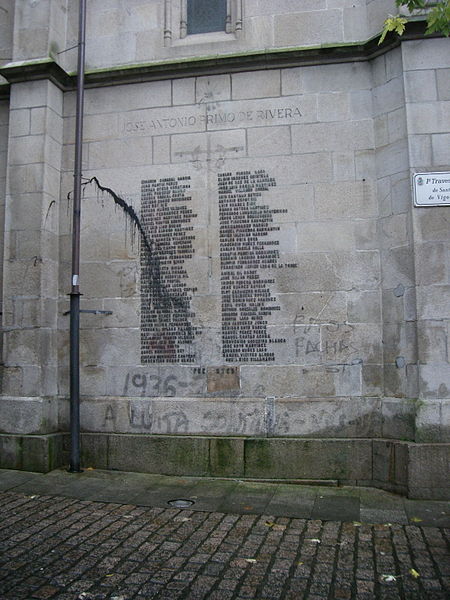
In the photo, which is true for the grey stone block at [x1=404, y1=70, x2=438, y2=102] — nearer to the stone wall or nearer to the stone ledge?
the stone wall

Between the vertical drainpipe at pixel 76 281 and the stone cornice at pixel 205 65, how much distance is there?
41cm

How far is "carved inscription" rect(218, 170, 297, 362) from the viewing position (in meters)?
6.78

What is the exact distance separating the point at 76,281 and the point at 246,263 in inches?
90.7

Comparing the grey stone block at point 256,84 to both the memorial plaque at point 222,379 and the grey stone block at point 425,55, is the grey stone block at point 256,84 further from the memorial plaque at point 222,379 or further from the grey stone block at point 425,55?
the memorial plaque at point 222,379

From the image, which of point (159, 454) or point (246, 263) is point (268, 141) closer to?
point (246, 263)

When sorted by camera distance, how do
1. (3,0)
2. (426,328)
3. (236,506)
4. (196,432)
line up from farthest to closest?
(3,0) → (196,432) → (426,328) → (236,506)

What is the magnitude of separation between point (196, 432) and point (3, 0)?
23.3 ft

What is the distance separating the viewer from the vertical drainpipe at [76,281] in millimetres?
6850

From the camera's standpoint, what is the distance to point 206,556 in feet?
14.2

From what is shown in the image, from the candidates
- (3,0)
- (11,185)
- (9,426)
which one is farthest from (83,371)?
(3,0)

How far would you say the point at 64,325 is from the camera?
7.34m

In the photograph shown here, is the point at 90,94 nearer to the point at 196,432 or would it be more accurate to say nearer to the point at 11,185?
the point at 11,185

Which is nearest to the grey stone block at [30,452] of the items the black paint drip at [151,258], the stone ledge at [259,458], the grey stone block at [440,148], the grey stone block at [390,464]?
the stone ledge at [259,458]

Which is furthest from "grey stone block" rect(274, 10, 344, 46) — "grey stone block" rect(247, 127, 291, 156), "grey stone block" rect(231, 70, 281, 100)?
"grey stone block" rect(247, 127, 291, 156)
